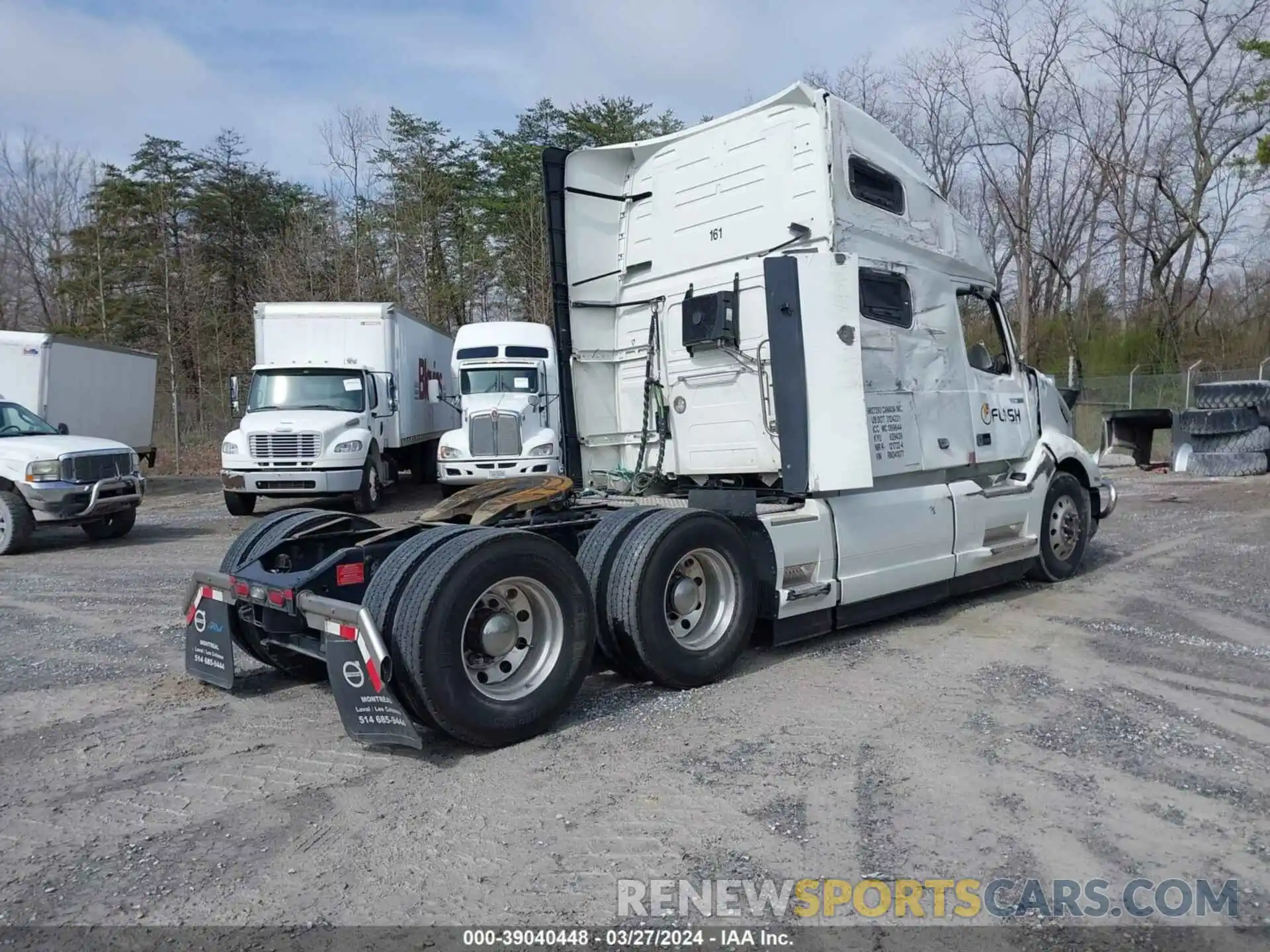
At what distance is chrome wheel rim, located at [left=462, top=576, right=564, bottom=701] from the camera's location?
4812 mm

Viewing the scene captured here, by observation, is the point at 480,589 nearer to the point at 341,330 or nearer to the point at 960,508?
the point at 960,508

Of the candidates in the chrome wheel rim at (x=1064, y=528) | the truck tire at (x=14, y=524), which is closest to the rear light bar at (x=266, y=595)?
the chrome wheel rim at (x=1064, y=528)

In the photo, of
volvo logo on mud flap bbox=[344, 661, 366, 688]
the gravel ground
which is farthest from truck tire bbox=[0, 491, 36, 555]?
volvo logo on mud flap bbox=[344, 661, 366, 688]

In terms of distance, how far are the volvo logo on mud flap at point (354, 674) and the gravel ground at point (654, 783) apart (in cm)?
44

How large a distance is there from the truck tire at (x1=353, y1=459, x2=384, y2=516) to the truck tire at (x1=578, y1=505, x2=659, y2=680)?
11.6 metres

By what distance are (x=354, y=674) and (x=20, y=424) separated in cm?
1189

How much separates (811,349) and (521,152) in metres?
33.1

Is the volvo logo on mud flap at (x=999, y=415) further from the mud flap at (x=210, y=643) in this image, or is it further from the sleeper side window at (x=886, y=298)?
the mud flap at (x=210, y=643)

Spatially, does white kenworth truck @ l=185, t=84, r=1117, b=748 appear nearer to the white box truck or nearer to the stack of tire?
the white box truck

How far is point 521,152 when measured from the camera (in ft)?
120

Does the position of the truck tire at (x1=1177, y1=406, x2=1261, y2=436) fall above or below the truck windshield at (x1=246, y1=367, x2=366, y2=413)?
below

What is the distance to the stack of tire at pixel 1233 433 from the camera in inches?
733

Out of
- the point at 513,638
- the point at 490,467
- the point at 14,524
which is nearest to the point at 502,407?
the point at 490,467

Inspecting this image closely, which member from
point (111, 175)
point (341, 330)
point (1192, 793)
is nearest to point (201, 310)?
point (111, 175)
